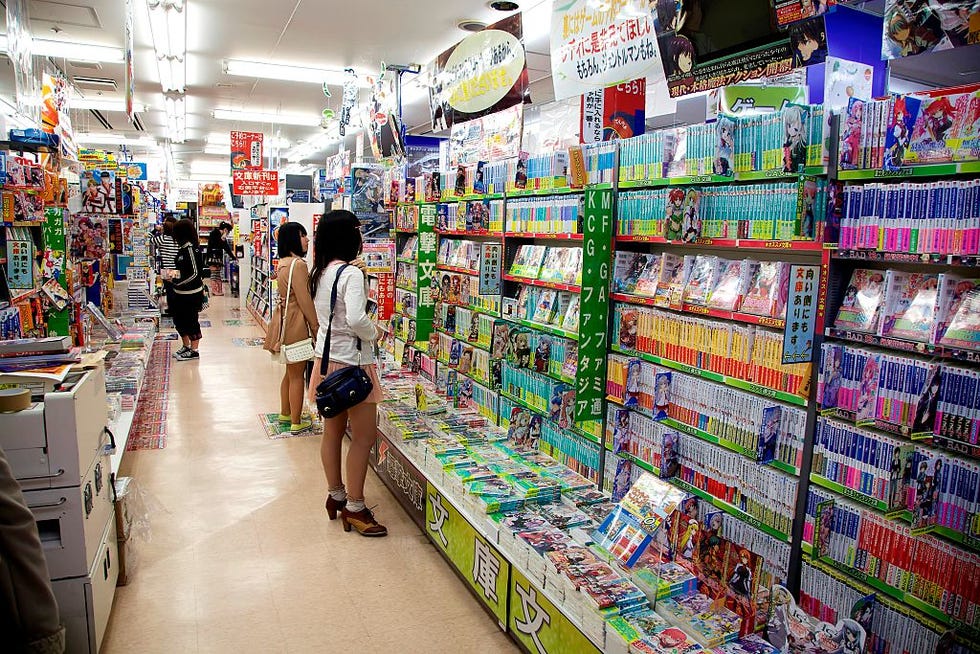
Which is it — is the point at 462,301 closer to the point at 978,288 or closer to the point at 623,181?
the point at 623,181

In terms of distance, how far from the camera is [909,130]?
2.22 metres

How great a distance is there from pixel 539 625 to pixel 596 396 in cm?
126

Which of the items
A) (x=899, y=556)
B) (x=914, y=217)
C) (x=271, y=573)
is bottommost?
(x=271, y=573)

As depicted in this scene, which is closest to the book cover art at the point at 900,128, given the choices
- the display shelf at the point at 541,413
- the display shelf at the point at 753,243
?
the display shelf at the point at 753,243

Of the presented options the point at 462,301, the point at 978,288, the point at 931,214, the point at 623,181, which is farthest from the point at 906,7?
the point at 462,301

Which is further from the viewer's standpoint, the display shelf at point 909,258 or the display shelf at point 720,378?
the display shelf at point 720,378

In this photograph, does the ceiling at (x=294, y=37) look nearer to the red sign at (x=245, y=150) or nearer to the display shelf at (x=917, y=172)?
the red sign at (x=245, y=150)

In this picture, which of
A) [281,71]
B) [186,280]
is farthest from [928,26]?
[281,71]

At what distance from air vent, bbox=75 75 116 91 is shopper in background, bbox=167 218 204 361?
3488 mm

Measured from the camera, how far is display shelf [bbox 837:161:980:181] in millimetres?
2082

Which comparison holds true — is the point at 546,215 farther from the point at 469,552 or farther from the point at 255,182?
the point at 255,182

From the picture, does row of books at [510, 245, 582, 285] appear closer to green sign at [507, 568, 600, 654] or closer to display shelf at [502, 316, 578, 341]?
display shelf at [502, 316, 578, 341]

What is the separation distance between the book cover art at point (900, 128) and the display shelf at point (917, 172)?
0.09 ft

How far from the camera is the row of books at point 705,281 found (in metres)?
2.77
